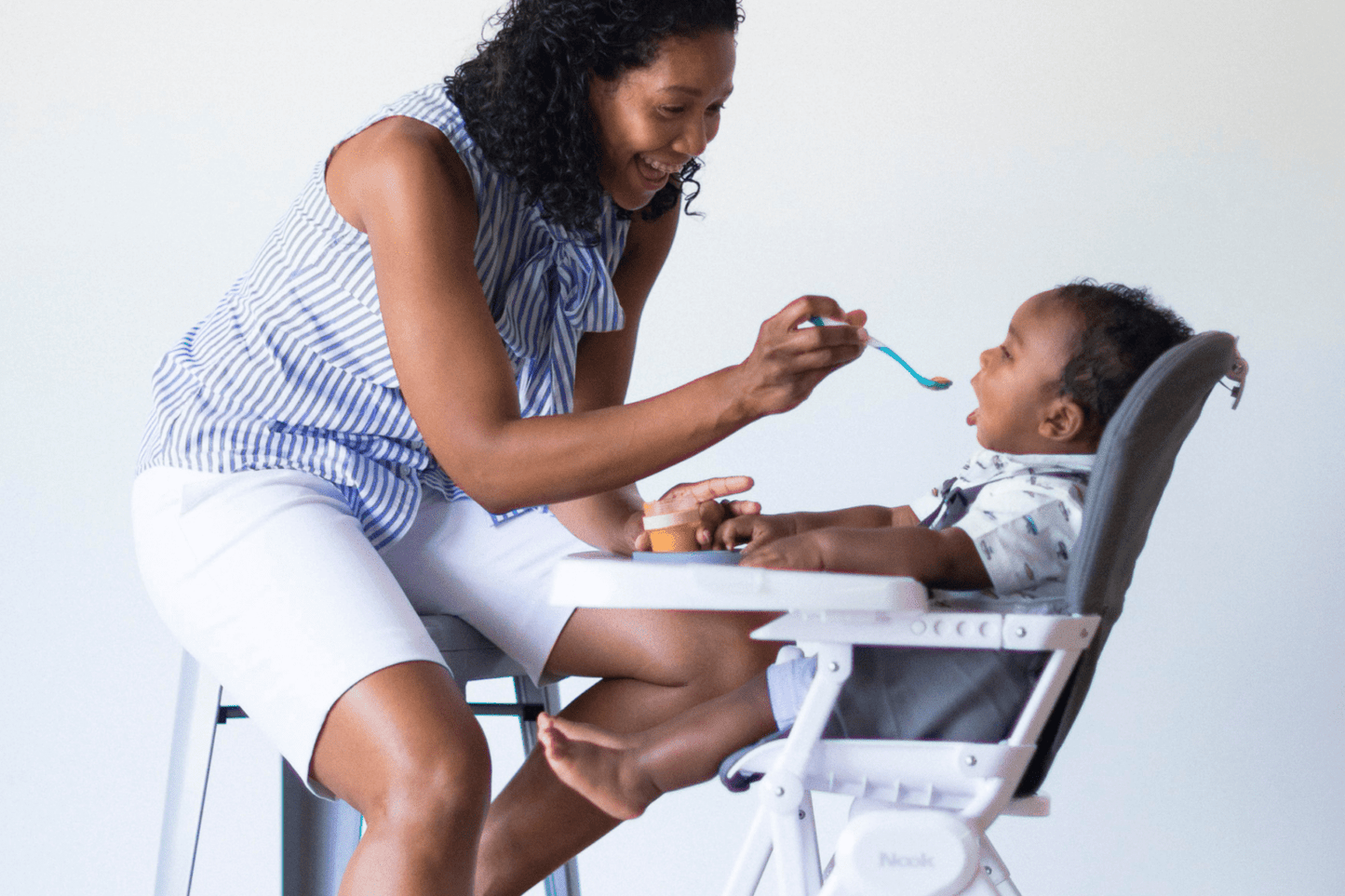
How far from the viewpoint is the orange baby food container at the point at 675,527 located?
111cm

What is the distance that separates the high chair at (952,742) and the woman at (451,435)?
0.67 ft

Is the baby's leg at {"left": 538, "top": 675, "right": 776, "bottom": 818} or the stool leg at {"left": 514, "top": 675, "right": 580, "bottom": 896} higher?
the baby's leg at {"left": 538, "top": 675, "right": 776, "bottom": 818}

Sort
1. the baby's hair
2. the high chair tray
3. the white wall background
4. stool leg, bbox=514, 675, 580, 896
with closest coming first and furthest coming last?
the high chair tray, the baby's hair, stool leg, bbox=514, 675, 580, 896, the white wall background

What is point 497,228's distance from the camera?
130 centimetres

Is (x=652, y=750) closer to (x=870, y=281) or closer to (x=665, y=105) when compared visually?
(x=665, y=105)

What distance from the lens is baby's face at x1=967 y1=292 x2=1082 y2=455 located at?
128 centimetres

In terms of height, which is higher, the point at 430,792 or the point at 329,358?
the point at 329,358

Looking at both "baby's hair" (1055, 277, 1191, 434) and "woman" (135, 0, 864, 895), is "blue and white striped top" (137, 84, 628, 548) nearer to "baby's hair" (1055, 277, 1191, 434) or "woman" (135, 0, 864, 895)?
"woman" (135, 0, 864, 895)

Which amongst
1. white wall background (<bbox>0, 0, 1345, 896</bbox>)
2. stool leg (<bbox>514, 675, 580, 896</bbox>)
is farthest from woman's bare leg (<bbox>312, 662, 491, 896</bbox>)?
white wall background (<bbox>0, 0, 1345, 896</bbox>)

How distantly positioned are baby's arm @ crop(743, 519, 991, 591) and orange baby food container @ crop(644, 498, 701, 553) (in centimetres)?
7

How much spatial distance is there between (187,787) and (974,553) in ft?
2.66

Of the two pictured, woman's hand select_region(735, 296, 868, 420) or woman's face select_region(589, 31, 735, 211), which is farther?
woman's face select_region(589, 31, 735, 211)

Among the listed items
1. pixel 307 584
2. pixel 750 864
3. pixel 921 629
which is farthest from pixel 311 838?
pixel 921 629

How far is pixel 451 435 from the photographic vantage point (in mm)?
1100
